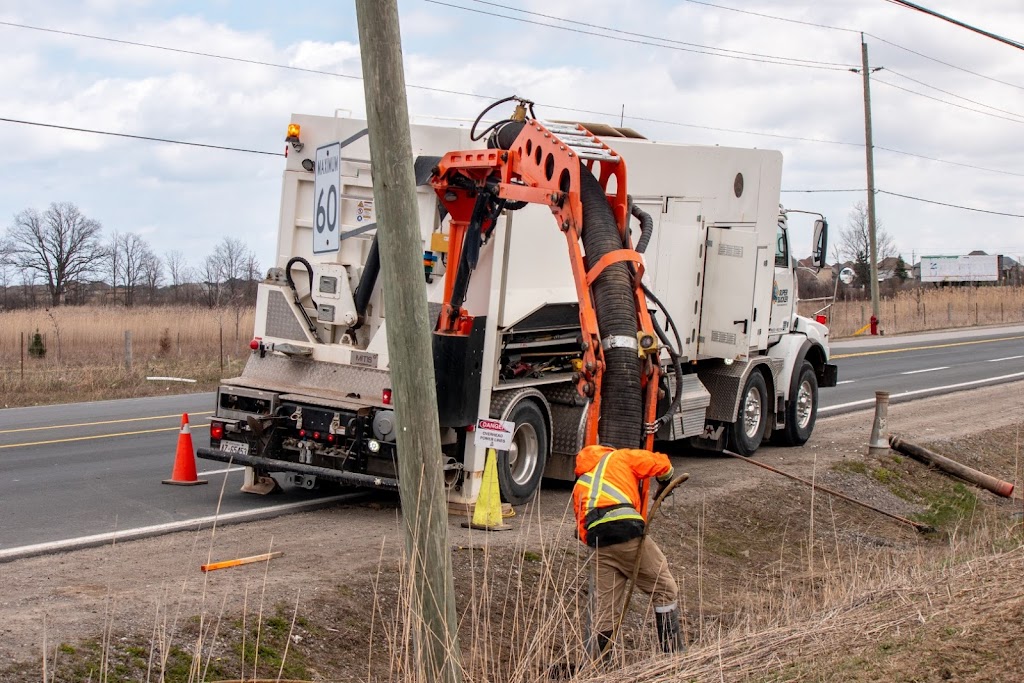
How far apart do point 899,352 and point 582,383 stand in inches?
992

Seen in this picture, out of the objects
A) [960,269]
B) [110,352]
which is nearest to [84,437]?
[110,352]

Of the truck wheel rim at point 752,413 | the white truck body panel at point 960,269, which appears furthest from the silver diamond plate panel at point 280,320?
the white truck body panel at point 960,269

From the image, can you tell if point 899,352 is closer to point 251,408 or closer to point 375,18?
point 251,408

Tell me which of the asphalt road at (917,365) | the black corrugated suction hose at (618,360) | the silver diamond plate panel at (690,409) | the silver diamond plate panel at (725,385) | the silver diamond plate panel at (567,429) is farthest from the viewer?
the asphalt road at (917,365)

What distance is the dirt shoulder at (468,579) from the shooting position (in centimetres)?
645

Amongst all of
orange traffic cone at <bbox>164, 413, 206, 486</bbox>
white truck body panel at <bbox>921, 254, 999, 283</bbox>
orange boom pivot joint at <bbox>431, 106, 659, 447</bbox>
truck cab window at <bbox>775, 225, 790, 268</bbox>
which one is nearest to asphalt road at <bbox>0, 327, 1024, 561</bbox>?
orange traffic cone at <bbox>164, 413, 206, 486</bbox>

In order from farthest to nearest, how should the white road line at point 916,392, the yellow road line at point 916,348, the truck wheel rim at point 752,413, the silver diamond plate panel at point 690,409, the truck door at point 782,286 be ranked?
the yellow road line at point 916,348
the white road line at point 916,392
the truck door at point 782,286
the truck wheel rim at point 752,413
the silver diamond plate panel at point 690,409

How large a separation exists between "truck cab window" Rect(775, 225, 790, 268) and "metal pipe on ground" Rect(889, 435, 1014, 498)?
2.50 meters

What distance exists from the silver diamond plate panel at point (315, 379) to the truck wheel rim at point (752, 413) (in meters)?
5.62

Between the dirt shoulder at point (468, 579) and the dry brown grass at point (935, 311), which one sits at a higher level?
the dry brown grass at point (935, 311)

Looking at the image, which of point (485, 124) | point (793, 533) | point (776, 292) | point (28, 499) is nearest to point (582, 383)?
point (485, 124)

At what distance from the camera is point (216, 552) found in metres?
8.48

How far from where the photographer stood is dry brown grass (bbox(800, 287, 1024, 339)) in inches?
1737

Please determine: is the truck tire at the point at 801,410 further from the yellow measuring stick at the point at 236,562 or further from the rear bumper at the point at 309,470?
the yellow measuring stick at the point at 236,562
